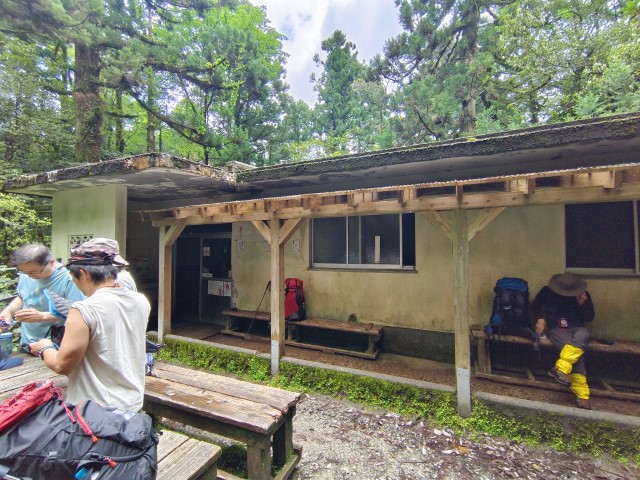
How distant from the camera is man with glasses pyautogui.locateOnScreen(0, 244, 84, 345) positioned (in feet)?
7.40

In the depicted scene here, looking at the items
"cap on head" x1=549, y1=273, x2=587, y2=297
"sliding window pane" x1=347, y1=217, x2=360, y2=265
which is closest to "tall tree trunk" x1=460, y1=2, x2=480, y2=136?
"sliding window pane" x1=347, y1=217, x2=360, y2=265

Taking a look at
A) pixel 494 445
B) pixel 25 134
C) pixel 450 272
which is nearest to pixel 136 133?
pixel 25 134

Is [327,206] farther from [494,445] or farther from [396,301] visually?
[494,445]

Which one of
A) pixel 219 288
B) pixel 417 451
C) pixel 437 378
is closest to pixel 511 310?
pixel 437 378

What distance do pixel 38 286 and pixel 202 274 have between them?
475cm

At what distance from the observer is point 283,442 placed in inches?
103

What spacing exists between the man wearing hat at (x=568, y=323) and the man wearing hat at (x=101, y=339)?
4.07 meters

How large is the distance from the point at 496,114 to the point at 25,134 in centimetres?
1537

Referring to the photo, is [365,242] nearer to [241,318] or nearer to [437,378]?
[437,378]

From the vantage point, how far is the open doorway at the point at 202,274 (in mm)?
6844

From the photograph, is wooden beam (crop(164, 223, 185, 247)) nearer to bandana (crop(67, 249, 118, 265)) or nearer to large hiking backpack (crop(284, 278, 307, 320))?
large hiking backpack (crop(284, 278, 307, 320))

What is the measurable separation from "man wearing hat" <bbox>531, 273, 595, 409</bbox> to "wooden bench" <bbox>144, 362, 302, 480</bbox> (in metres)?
2.97

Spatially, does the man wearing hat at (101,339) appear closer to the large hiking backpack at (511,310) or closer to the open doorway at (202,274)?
the large hiking backpack at (511,310)

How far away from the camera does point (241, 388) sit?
272 cm
